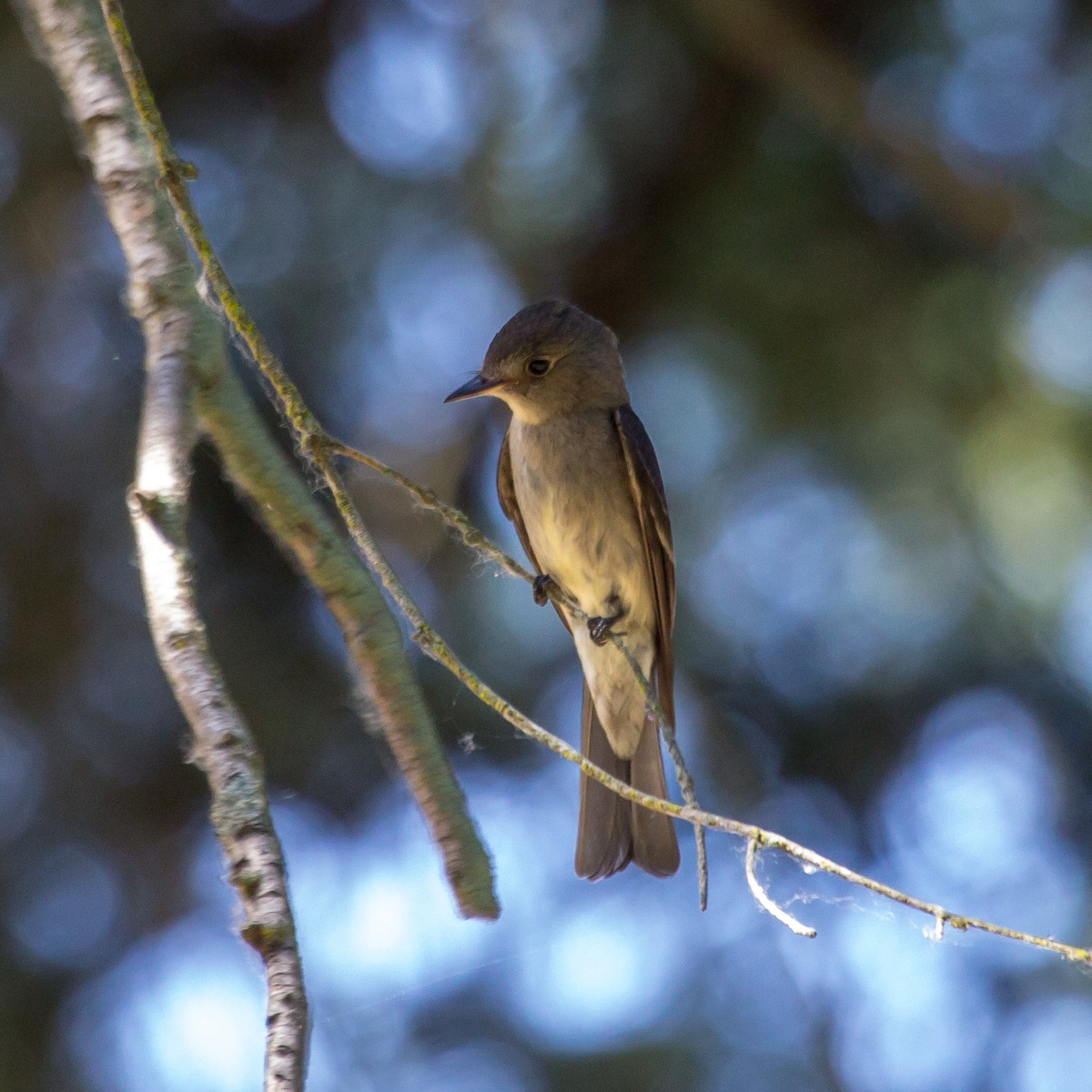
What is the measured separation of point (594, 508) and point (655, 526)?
0.17m

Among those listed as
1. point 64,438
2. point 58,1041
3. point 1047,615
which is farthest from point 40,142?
point 1047,615

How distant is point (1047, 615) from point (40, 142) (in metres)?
3.10

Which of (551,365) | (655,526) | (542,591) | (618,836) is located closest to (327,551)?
(618,836)

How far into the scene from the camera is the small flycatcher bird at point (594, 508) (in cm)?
328

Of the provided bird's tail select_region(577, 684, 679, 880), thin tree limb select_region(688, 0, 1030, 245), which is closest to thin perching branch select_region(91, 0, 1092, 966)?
bird's tail select_region(577, 684, 679, 880)

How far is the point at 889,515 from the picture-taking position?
4.07 metres

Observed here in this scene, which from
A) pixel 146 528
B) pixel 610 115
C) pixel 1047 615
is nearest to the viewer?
pixel 146 528

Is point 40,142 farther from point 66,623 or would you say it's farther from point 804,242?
point 804,242

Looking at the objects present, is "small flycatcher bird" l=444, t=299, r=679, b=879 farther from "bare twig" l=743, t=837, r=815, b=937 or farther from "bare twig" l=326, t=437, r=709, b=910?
"bare twig" l=743, t=837, r=815, b=937

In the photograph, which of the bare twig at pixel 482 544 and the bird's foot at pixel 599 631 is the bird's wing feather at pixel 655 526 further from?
the bare twig at pixel 482 544

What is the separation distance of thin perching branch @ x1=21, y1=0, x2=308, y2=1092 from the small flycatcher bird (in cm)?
142

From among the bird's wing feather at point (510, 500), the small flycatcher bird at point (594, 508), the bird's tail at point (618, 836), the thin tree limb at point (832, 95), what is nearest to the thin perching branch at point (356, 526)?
the bird's tail at point (618, 836)

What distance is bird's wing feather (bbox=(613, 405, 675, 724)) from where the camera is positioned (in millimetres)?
3354

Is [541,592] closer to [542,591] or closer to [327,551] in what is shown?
[542,591]
